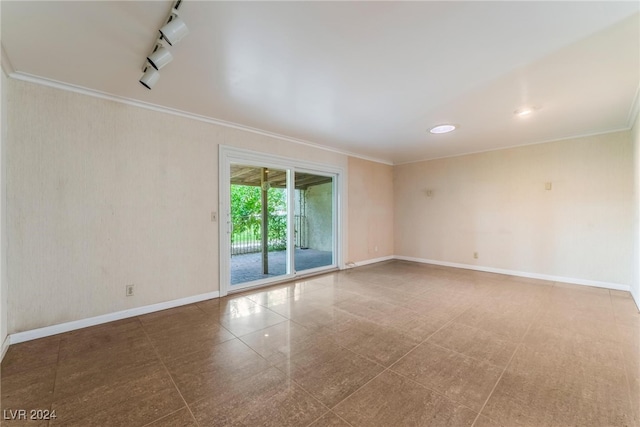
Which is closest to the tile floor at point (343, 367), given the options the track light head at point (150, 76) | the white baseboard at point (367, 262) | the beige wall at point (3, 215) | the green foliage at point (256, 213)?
the beige wall at point (3, 215)

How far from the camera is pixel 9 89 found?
234cm

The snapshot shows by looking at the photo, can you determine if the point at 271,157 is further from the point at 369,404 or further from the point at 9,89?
the point at 369,404

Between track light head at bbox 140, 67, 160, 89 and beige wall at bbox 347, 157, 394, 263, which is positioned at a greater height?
track light head at bbox 140, 67, 160, 89

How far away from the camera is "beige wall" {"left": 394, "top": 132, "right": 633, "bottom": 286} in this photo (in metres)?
3.99

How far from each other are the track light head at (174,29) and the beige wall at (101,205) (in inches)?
70.0

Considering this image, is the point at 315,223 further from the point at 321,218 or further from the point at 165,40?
the point at 165,40

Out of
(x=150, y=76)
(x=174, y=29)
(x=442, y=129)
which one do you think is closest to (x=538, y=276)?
(x=442, y=129)

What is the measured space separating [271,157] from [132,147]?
189cm

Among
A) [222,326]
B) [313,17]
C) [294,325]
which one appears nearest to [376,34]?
[313,17]

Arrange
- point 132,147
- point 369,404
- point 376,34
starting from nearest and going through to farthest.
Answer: point 369,404, point 376,34, point 132,147

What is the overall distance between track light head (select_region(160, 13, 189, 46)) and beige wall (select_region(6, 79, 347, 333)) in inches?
70.0

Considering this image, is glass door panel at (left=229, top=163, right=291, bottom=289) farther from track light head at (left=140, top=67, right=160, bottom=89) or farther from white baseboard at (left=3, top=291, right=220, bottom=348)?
track light head at (left=140, top=67, right=160, bottom=89)

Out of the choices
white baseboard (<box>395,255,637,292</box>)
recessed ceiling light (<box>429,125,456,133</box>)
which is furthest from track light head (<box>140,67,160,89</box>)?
white baseboard (<box>395,255,637,292</box>)

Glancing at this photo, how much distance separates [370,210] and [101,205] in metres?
4.88
